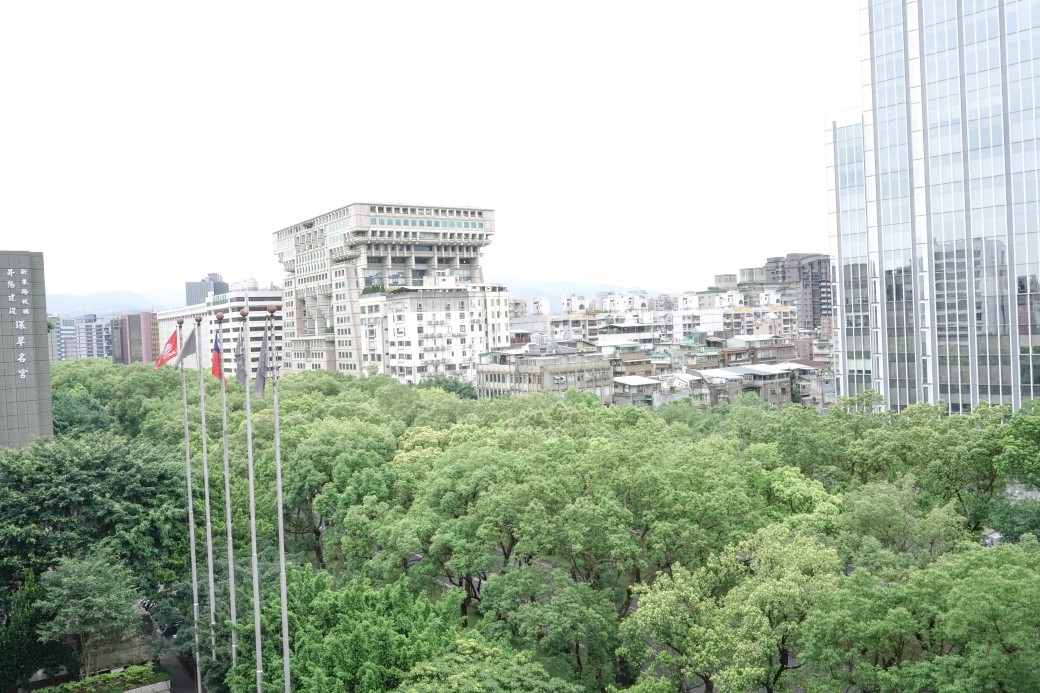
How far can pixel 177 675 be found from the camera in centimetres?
3384

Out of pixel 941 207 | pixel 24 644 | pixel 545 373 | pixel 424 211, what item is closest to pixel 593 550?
pixel 24 644

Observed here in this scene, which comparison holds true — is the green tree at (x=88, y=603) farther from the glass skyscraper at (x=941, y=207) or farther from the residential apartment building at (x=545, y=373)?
the residential apartment building at (x=545, y=373)

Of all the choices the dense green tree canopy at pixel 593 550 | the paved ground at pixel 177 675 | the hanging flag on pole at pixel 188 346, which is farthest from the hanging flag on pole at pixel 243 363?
the paved ground at pixel 177 675

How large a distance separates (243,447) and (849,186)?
49.1 metres

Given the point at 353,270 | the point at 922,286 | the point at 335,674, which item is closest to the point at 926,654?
the point at 335,674

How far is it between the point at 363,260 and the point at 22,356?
9398cm

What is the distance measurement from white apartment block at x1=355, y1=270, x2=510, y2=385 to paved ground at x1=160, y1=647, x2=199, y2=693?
81.6 m

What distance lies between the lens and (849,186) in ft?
223

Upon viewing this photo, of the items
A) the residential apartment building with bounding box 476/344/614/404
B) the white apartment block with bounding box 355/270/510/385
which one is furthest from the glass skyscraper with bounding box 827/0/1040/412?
the white apartment block with bounding box 355/270/510/385

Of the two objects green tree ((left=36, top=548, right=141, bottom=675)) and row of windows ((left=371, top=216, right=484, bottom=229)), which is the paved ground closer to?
green tree ((left=36, top=548, right=141, bottom=675))

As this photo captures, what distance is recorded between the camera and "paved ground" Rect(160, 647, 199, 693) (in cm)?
3228

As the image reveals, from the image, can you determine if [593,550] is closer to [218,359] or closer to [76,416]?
[218,359]

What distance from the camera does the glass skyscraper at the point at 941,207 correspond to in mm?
58000

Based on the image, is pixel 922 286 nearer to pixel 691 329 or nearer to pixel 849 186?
pixel 849 186
